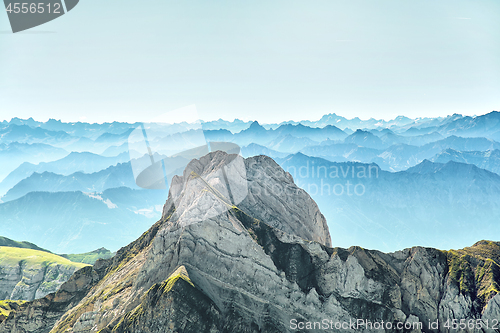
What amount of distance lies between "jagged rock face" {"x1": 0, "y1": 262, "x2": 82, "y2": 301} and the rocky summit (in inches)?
3557

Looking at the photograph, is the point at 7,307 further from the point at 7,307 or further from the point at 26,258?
the point at 26,258

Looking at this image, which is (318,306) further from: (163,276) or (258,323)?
(163,276)

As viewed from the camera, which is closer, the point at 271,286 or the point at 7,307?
the point at 271,286

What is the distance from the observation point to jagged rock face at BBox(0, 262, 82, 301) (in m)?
132

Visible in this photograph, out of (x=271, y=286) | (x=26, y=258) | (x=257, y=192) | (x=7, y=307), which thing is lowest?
(x=26, y=258)

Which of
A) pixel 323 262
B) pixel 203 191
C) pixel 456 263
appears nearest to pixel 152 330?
pixel 203 191

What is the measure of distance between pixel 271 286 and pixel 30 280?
13103cm

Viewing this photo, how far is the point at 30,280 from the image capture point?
450ft

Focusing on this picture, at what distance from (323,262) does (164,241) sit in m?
25.8

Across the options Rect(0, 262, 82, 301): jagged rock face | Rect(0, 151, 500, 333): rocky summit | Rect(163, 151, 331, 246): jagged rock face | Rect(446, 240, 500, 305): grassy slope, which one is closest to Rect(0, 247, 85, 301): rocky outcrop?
Rect(0, 262, 82, 301): jagged rock face

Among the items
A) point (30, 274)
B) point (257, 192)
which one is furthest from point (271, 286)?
point (30, 274)

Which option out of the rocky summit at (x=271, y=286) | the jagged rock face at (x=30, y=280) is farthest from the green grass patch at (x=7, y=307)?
the jagged rock face at (x=30, y=280)

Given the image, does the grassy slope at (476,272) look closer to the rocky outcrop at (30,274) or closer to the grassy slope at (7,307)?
the grassy slope at (7,307)

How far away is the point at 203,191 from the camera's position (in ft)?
183
